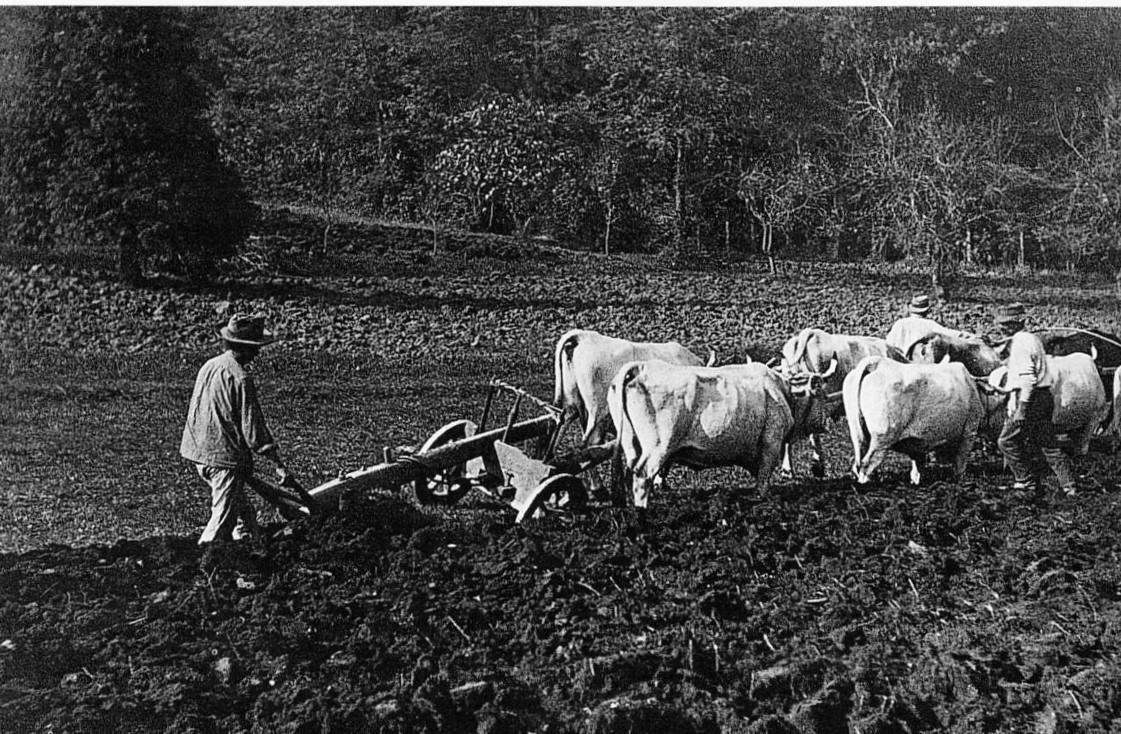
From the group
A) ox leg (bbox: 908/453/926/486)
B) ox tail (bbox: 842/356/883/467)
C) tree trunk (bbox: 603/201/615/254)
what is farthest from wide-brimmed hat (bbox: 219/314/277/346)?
ox leg (bbox: 908/453/926/486)

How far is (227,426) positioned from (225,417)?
0.06 meters

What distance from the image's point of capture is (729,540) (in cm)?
694

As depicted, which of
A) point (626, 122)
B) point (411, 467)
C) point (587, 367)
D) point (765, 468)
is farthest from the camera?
point (626, 122)

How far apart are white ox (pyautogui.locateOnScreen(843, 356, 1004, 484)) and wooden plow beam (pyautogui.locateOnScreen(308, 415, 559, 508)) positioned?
285 cm

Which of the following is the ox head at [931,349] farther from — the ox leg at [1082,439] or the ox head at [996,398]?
the ox leg at [1082,439]

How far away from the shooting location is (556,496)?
734cm

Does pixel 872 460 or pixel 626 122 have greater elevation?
pixel 626 122

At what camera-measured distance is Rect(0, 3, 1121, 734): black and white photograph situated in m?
5.61

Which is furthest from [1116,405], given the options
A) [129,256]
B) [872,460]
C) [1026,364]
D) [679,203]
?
[129,256]

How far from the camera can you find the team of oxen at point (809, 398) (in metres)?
7.60

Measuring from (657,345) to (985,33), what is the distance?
12.5 ft

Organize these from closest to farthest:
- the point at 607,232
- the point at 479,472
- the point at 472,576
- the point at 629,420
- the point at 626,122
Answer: the point at 472,576, the point at 629,420, the point at 479,472, the point at 626,122, the point at 607,232

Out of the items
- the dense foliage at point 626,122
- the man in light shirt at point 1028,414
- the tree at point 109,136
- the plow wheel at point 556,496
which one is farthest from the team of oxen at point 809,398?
the tree at point 109,136

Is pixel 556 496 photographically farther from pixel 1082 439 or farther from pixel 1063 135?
pixel 1063 135
